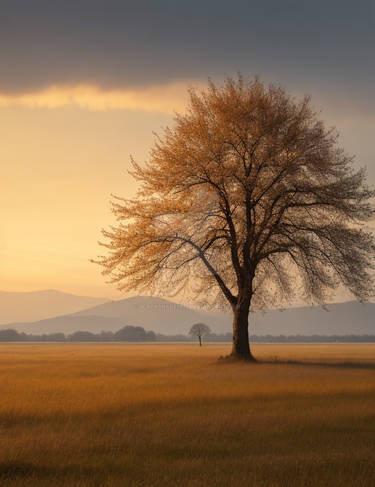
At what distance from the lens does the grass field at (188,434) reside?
27.9ft

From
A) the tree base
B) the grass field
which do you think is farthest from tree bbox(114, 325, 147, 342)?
the grass field

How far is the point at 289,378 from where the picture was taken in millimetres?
24172

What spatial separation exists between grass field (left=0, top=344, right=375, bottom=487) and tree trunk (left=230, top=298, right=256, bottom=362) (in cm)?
1143

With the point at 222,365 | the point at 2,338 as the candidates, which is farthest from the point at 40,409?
the point at 2,338

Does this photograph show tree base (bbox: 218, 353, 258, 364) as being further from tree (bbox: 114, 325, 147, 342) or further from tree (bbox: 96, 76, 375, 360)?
tree (bbox: 114, 325, 147, 342)

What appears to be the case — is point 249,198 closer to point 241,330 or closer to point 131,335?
point 241,330

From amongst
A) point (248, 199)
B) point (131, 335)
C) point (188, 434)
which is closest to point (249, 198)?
point (248, 199)

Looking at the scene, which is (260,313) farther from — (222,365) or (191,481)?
(191,481)

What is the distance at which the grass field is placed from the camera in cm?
849

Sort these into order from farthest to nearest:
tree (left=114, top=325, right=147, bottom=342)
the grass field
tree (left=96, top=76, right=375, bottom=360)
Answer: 1. tree (left=114, top=325, right=147, bottom=342)
2. tree (left=96, top=76, right=375, bottom=360)
3. the grass field

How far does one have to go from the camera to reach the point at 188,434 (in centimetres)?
1154

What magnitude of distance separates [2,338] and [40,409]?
474 ft

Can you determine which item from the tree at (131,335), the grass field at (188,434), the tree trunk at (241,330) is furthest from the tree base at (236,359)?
the tree at (131,335)

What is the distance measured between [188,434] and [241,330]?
22172mm
